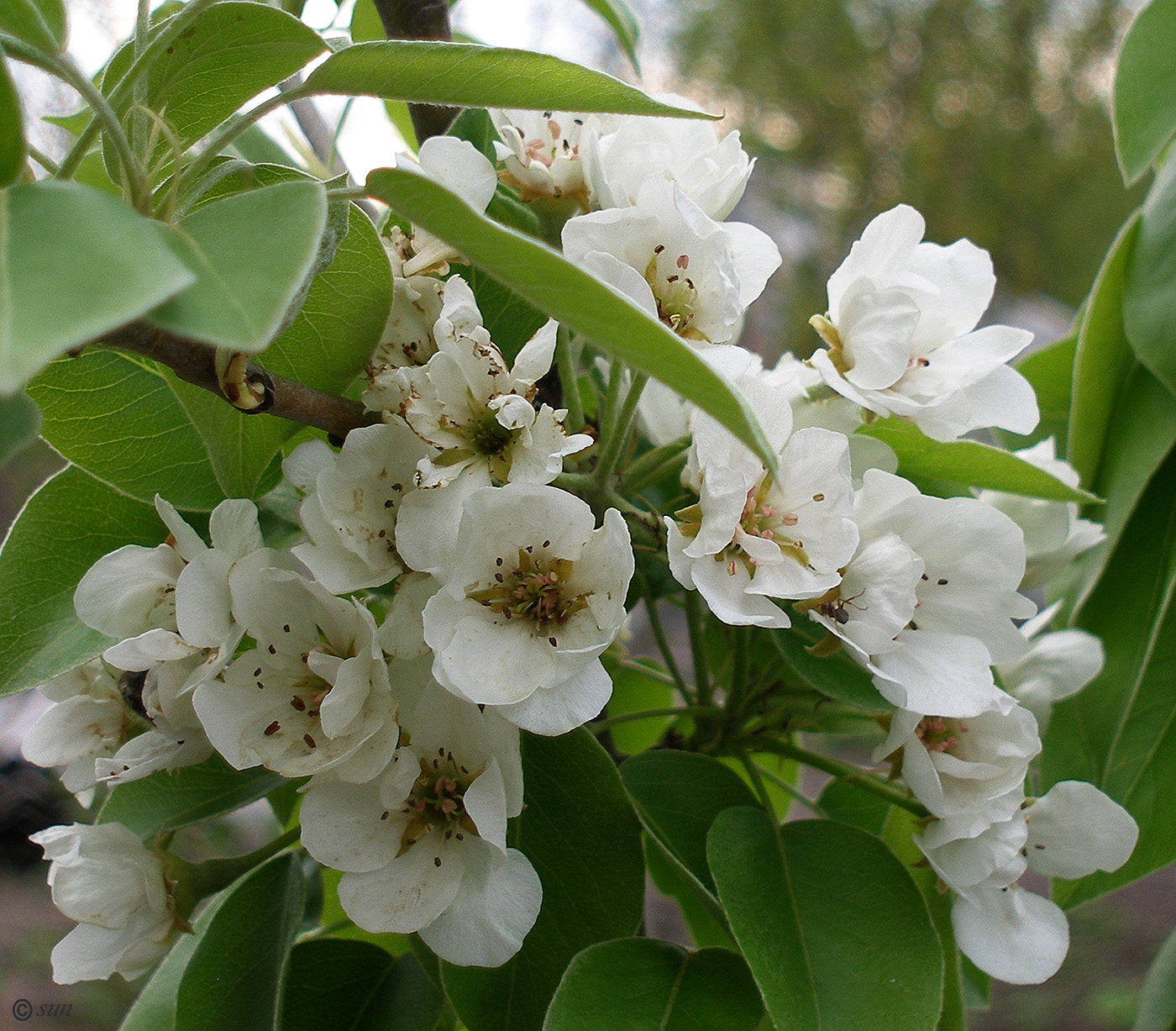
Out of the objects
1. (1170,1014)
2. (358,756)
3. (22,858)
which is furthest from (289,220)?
(22,858)

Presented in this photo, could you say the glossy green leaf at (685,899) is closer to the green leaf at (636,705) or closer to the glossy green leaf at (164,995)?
the green leaf at (636,705)

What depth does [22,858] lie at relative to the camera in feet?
7.03

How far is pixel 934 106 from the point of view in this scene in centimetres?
681

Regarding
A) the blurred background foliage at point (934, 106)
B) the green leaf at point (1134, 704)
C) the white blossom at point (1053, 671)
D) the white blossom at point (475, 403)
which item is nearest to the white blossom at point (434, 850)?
the white blossom at point (475, 403)

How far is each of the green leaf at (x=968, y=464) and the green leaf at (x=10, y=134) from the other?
0.38 meters

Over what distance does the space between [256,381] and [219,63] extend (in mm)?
144

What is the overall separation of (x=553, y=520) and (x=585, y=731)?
0.41 ft

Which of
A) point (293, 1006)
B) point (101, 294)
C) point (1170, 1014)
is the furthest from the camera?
point (1170, 1014)

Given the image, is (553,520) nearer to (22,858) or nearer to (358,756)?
(358,756)

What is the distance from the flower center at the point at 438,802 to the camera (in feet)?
1.39

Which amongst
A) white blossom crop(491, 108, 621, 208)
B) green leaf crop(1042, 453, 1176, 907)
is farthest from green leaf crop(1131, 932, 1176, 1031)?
white blossom crop(491, 108, 621, 208)

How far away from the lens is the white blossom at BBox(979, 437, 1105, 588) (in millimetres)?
559

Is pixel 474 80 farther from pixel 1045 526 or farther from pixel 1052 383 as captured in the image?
pixel 1052 383

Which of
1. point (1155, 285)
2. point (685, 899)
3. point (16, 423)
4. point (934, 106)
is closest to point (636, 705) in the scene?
point (685, 899)
